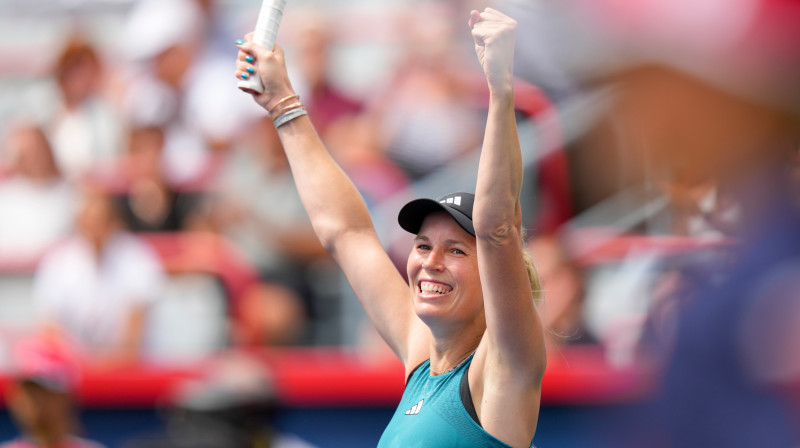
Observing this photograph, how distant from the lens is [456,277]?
2.53m

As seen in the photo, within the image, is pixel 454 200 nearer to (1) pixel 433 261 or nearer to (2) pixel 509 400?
(1) pixel 433 261

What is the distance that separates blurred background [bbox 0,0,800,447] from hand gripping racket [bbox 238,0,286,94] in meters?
0.75

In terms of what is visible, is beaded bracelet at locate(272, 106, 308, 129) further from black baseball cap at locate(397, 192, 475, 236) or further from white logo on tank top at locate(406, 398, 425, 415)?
white logo on tank top at locate(406, 398, 425, 415)

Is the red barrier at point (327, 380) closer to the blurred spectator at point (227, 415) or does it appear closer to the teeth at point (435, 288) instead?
the blurred spectator at point (227, 415)

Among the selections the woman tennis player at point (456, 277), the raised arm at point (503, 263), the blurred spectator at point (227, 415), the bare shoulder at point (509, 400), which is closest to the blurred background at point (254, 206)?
the blurred spectator at point (227, 415)

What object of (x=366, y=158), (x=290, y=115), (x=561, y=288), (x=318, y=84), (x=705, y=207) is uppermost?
(x=318, y=84)

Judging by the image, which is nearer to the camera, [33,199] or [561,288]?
[561,288]

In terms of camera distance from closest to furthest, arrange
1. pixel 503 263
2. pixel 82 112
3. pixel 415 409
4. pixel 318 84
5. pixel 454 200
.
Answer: pixel 503 263 → pixel 415 409 → pixel 454 200 → pixel 318 84 → pixel 82 112

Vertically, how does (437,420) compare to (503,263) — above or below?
below

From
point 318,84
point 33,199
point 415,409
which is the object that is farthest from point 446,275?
point 33,199

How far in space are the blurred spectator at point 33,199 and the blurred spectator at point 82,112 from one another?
12.8 inches

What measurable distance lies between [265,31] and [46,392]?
229cm

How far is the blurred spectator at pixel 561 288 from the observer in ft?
16.2

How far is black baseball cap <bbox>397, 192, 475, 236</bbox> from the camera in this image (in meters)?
2.53
